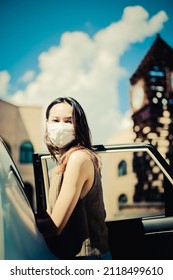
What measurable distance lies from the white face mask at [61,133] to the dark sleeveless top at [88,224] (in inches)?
15.2

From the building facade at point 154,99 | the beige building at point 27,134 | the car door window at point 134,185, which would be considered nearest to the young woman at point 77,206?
the beige building at point 27,134

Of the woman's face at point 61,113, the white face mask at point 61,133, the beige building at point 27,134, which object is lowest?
the white face mask at point 61,133

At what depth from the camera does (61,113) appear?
5.74 ft

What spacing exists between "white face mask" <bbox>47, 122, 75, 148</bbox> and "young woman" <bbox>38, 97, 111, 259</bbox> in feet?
0.14

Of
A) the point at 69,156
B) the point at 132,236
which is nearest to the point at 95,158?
the point at 69,156

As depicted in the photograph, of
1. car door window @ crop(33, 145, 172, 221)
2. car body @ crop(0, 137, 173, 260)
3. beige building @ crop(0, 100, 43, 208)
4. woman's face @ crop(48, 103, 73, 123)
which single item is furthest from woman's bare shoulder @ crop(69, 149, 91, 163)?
car door window @ crop(33, 145, 172, 221)

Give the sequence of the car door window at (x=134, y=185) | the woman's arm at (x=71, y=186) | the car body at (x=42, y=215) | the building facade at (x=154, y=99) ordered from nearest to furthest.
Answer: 1. the car body at (x=42, y=215)
2. the woman's arm at (x=71, y=186)
3. the building facade at (x=154, y=99)
4. the car door window at (x=134, y=185)

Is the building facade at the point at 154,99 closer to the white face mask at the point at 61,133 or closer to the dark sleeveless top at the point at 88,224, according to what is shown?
the white face mask at the point at 61,133

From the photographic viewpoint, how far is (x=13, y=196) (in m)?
1.14

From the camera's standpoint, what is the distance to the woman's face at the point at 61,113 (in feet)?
5.66

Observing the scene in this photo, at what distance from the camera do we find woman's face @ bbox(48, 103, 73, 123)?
1.72m

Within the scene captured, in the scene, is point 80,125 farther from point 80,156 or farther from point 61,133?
point 80,156

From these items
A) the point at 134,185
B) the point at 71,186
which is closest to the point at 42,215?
the point at 71,186

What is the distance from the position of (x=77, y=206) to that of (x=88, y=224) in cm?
12
